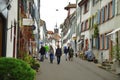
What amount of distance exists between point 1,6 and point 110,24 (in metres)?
26.7

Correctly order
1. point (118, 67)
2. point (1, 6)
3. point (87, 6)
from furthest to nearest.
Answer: point (87, 6) → point (118, 67) → point (1, 6)

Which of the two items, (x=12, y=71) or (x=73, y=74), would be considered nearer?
(x=12, y=71)

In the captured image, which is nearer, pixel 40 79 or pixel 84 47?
pixel 40 79

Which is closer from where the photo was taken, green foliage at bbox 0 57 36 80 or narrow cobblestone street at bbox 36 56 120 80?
green foliage at bbox 0 57 36 80

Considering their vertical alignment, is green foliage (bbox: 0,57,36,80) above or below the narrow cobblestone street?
above

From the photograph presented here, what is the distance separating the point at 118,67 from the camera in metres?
32.4

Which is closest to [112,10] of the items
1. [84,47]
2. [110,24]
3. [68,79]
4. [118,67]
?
[110,24]

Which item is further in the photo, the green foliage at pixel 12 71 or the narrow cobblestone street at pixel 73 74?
the narrow cobblestone street at pixel 73 74

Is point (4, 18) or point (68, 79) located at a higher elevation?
point (4, 18)

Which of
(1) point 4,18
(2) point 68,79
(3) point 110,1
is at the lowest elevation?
(2) point 68,79

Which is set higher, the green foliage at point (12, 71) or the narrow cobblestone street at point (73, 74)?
the green foliage at point (12, 71)

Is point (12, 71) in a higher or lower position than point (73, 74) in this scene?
higher

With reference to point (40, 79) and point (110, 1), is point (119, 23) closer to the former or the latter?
point (110, 1)

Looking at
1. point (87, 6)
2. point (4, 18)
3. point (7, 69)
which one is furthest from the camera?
point (87, 6)
